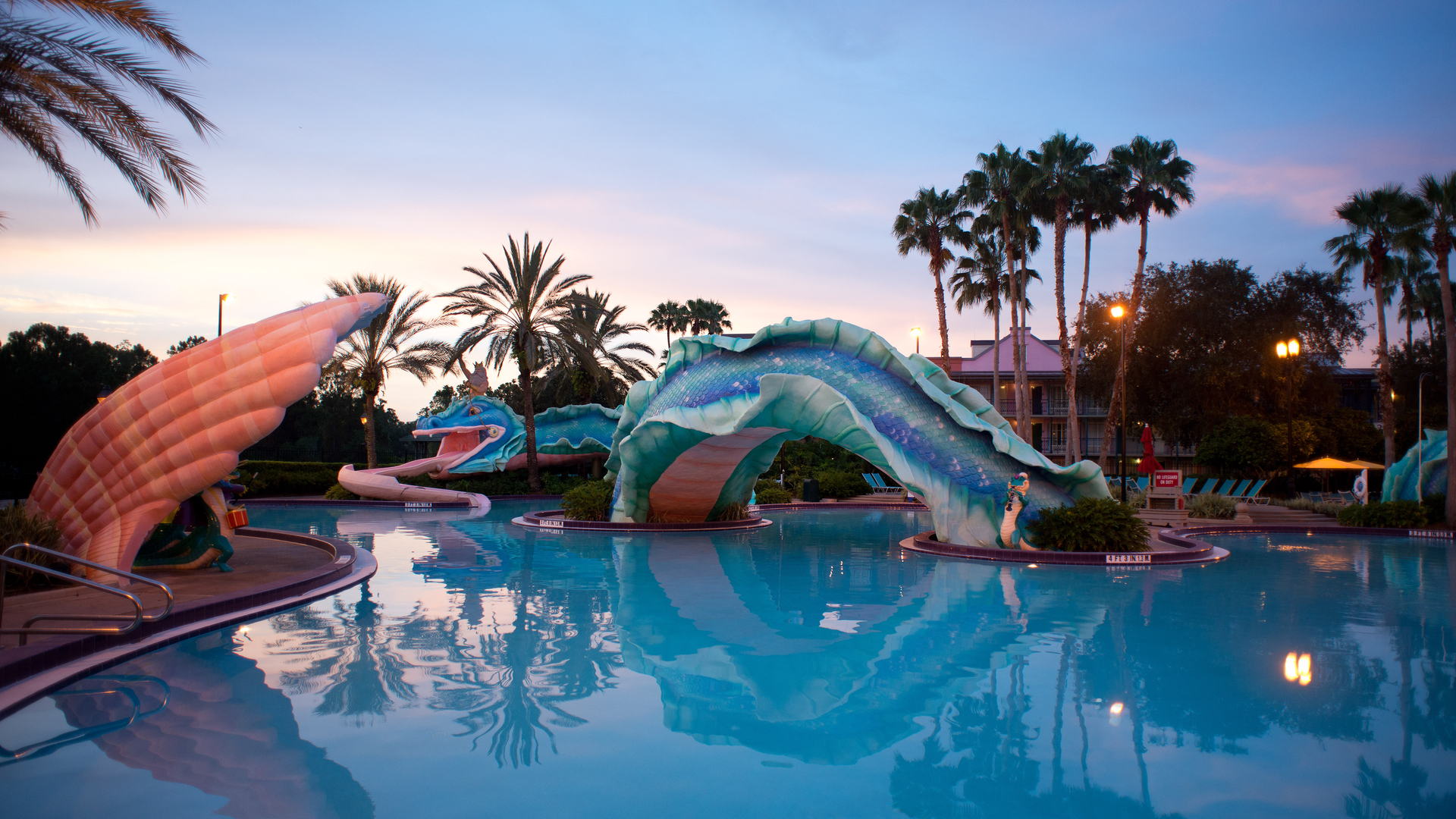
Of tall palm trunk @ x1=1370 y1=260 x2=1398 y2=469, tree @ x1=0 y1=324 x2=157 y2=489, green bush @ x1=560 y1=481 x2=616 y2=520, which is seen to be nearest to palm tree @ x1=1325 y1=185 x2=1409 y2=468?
tall palm trunk @ x1=1370 y1=260 x2=1398 y2=469

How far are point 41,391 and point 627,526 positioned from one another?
27687mm

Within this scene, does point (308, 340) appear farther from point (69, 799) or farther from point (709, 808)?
point (709, 808)

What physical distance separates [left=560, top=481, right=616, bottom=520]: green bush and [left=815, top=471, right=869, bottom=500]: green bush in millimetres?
12472

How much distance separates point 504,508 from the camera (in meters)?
29.3

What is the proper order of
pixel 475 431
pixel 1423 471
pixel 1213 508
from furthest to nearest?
1. pixel 475 431
2. pixel 1213 508
3. pixel 1423 471

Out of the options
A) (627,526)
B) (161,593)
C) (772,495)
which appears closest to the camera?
(161,593)

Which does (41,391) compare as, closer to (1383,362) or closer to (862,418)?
(862,418)

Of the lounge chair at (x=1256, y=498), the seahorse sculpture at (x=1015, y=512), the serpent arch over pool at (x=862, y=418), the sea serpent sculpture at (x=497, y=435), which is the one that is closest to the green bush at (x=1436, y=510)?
the lounge chair at (x=1256, y=498)

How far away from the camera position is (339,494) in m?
32.1

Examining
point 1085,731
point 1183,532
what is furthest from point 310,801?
point 1183,532

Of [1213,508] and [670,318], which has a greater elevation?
[670,318]

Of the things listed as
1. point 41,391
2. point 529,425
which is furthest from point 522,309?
point 41,391

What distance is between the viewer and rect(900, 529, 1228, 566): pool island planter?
46.3 ft

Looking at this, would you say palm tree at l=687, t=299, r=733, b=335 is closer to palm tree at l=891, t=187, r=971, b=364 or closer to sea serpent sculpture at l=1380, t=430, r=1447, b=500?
palm tree at l=891, t=187, r=971, b=364
